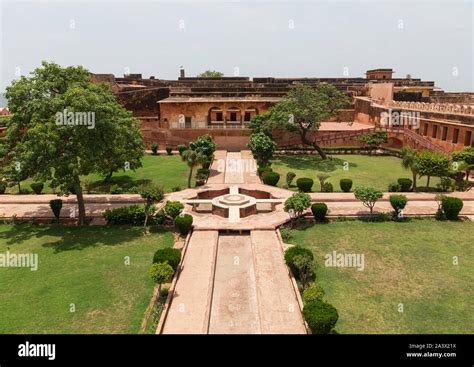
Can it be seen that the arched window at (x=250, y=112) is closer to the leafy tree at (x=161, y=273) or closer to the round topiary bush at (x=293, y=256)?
the round topiary bush at (x=293, y=256)

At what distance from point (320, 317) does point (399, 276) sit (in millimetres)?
5551

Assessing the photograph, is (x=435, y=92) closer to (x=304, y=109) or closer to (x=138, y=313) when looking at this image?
(x=304, y=109)

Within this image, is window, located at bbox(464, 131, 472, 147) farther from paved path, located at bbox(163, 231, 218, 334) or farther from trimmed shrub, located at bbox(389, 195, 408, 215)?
paved path, located at bbox(163, 231, 218, 334)

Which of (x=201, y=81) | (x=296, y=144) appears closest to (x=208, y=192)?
(x=296, y=144)

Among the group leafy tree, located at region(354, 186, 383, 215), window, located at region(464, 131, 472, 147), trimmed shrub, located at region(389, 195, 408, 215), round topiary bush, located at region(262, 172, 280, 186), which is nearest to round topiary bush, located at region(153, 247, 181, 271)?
leafy tree, located at region(354, 186, 383, 215)

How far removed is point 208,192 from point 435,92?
45563 mm

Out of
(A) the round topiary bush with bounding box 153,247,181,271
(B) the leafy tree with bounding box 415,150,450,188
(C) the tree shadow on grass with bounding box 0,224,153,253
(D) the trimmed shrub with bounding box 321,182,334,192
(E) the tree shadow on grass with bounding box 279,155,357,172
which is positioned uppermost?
(B) the leafy tree with bounding box 415,150,450,188

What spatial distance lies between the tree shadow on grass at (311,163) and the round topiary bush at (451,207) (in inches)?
452

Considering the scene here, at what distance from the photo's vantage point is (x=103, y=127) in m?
18.4

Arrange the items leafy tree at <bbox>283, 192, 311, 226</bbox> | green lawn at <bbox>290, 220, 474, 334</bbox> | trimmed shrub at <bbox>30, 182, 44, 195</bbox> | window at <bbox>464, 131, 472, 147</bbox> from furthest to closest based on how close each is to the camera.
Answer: window at <bbox>464, 131, 472, 147</bbox>
trimmed shrub at <bbox>30, 182, 44, 195</bbox>
leafy tree at <bbox>283, 192, 311, 226</bbox>
green lawn at <bbox>290, 220, 474, 334</bbox>

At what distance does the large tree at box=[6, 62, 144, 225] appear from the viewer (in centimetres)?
1728

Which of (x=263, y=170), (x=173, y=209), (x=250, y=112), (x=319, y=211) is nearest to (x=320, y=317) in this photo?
(x=319, y=211)

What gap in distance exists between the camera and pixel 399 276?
572 inches

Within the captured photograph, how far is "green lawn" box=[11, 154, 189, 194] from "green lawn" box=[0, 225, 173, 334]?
25.2ft
